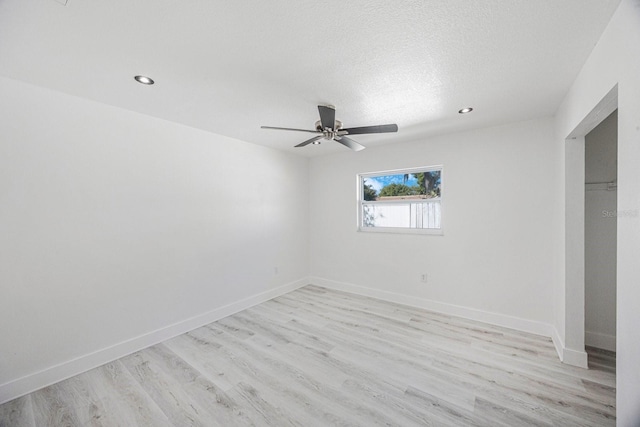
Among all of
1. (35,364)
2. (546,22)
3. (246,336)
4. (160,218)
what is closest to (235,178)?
(160,218)

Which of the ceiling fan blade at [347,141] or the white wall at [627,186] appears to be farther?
the ceiling fan blade at [347,141]

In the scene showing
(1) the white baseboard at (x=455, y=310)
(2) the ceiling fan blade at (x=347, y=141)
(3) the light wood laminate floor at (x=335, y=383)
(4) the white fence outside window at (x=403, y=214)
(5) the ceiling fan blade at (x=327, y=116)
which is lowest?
(3) the light wood laminate floor at (x=335, y=383)

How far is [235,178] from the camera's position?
3574 mm

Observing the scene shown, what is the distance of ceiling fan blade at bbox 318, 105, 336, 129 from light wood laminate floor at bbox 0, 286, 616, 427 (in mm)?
2265

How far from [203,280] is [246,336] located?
0.93 metres

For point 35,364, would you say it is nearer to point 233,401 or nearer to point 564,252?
point 233,401

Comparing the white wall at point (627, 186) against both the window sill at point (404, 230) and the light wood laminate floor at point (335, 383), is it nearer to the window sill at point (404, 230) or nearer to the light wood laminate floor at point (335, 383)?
the light wood laminate floor at point (335, 383)

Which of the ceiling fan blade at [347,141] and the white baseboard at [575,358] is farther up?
the ceiling fan blade at [347,141]

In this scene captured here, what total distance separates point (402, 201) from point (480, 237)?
1167 millimetres

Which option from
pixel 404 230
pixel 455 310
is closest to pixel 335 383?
pixel 455 310

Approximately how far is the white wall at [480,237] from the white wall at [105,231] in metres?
2.09

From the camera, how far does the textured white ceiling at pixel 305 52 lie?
1273 mm

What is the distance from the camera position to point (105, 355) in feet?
7.73

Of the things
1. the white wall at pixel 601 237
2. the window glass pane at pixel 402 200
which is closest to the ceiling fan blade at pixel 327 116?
the window glass pane at pixel 402 200
